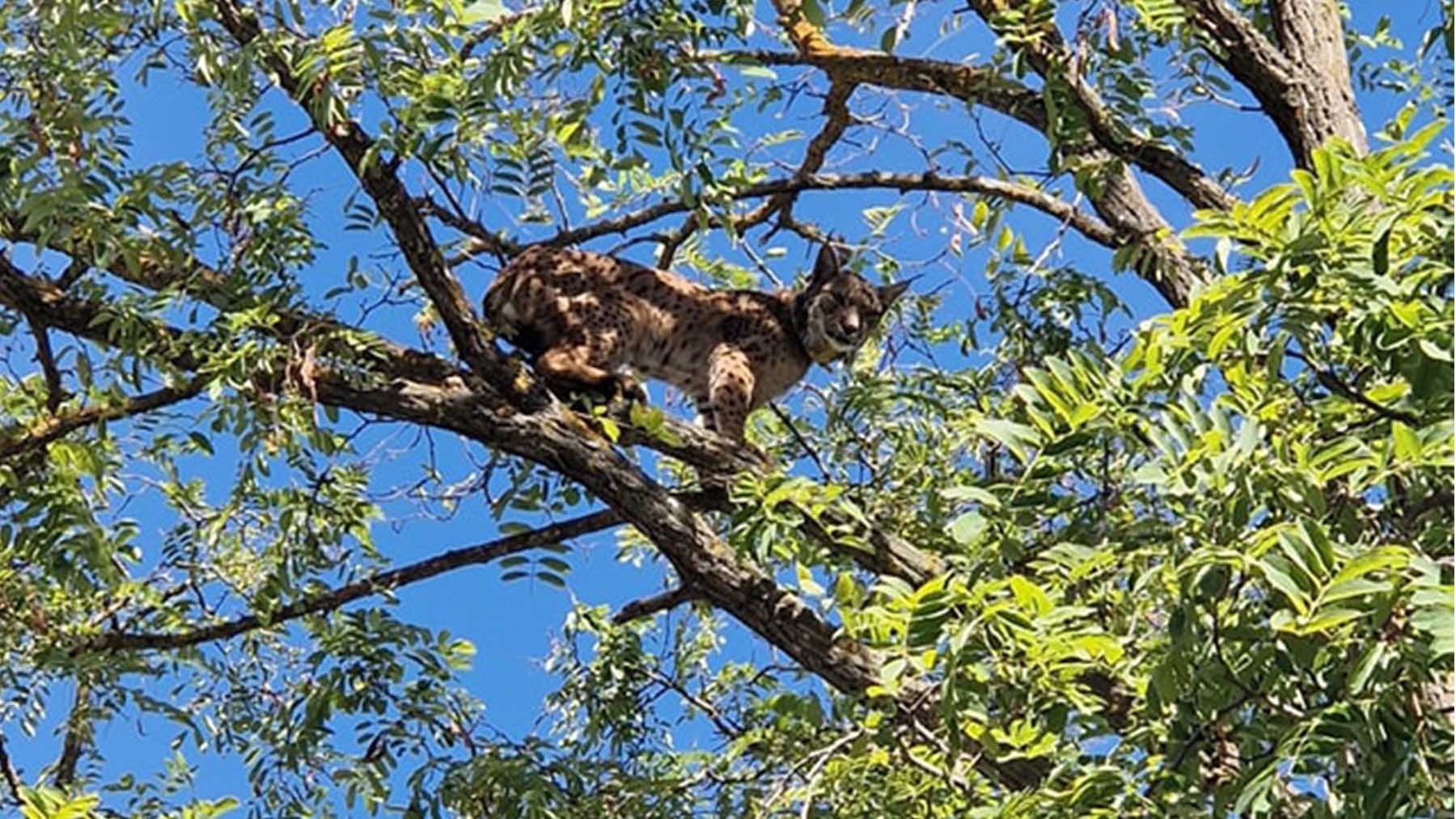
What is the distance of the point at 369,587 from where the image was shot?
5.71 metres

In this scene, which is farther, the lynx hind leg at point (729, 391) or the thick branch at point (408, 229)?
the lynx hind leg at point (729, 391)

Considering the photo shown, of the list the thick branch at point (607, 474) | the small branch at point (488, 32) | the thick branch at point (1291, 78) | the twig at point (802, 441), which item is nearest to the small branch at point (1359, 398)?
the thick branch at point (607, 474)

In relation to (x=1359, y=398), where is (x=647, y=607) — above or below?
above

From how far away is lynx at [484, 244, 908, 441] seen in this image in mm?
6500

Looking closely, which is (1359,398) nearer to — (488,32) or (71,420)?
(488,32)

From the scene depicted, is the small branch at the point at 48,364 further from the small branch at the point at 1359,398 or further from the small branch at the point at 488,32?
the small branch at the point at 1359,398

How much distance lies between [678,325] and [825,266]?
Answer: 1.84 feet

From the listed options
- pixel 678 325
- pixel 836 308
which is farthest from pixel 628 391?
pixel 836 308

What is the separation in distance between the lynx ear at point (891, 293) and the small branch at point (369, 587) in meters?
2.00

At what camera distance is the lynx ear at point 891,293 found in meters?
7.44

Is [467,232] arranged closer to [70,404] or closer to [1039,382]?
[70,404]

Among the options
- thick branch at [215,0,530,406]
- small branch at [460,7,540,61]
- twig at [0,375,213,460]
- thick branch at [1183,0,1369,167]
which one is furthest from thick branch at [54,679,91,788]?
thick branch at [1183,0,1369,167]

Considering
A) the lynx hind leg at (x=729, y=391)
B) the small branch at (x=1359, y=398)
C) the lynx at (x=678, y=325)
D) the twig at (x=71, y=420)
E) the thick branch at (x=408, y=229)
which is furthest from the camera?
the lynx hind leg at (x=729, y=391)

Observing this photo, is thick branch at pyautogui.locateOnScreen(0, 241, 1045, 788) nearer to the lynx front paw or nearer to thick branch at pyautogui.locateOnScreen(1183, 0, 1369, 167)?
the lynx front paw
